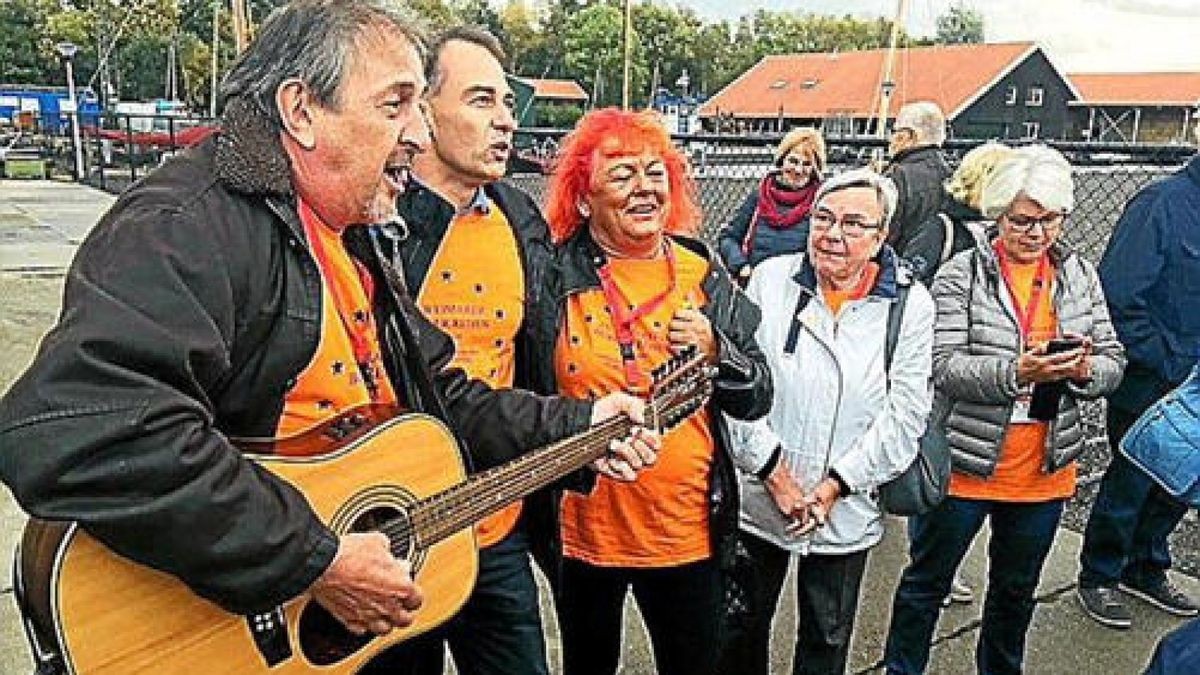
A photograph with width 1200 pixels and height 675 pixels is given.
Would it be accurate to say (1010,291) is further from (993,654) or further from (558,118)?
(558,118)

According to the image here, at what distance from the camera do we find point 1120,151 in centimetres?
492

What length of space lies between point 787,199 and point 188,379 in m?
4.44

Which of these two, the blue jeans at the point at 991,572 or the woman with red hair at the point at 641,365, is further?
the blue jeans at the point at 991,572

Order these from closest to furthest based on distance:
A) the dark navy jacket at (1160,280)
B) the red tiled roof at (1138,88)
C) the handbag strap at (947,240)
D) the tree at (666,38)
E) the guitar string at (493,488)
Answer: the guitar string at (493,488)
the dark navy jacket at (1160,280)
the handbag strap at (947,240)
the red tiled roof at (1138,88)
the tree at (666,38)

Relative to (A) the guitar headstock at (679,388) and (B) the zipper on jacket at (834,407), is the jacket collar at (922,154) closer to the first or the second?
(B) the zipper on jacket at (834,407)

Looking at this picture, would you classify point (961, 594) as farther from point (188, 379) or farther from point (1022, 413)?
point (188, 379)

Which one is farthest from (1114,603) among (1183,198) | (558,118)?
(558,118)

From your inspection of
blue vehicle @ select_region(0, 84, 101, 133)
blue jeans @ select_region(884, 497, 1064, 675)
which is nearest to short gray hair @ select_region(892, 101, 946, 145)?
blue jeans @ select_region(884, 497, 1064, 675)

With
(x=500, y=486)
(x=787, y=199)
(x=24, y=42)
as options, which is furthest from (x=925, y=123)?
(x=24, y=42)

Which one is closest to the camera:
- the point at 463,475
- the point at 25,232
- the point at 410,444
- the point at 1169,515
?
the point at 410,444

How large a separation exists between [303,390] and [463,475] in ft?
1.40

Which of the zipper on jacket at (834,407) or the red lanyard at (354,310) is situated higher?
the red lanyard at (354,310)

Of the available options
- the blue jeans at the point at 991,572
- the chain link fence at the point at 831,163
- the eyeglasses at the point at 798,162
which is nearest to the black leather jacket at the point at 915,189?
the eyeglasses at the point at 798,162

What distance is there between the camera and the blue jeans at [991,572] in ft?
10.5
